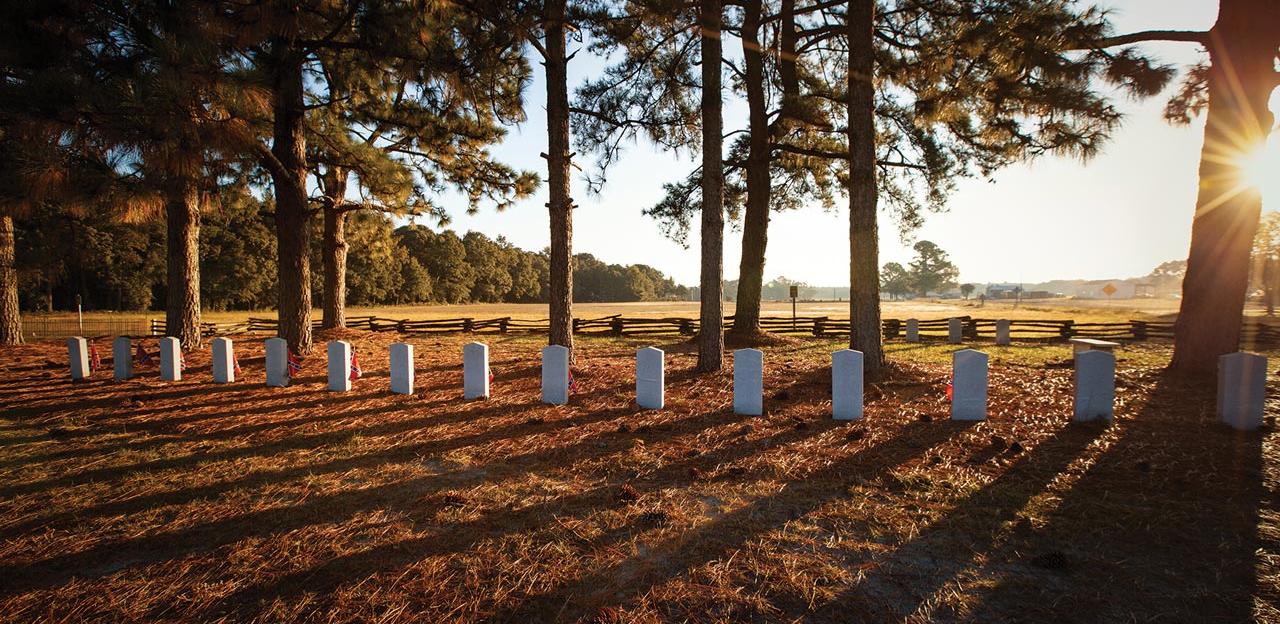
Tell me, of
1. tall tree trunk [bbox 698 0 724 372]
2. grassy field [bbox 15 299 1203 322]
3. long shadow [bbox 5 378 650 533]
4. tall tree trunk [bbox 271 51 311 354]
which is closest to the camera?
long shadow [bbox 5 378 650 533]

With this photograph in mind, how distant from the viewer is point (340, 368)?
26.5 feet

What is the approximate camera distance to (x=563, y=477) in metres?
4.52

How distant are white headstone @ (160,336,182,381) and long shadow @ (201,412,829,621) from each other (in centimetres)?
851

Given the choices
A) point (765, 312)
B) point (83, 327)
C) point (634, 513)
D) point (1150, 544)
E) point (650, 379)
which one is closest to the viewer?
point (1150, 544)

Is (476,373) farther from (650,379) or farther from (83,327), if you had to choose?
(83,327)

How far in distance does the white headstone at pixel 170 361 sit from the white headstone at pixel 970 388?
39.1 feet

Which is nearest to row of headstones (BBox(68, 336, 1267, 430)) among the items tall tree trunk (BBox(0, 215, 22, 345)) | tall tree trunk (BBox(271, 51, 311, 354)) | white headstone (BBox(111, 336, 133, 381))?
white headstone (BBox(111, 336, 133, 381))

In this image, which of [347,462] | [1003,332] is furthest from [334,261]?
[1003,332]

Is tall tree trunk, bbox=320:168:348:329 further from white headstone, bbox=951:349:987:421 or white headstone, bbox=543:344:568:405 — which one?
white headstone, bbox=951:349:987:421

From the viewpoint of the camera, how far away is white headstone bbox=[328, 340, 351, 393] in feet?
26.4

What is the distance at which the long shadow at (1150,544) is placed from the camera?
104 inches

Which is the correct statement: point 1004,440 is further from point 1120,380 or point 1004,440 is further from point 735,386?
point 1120,380

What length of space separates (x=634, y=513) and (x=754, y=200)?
13.4m

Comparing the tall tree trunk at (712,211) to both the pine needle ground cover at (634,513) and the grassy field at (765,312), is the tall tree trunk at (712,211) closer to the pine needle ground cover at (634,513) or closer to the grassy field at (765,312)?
the pine needle ground cover at (634,513)
